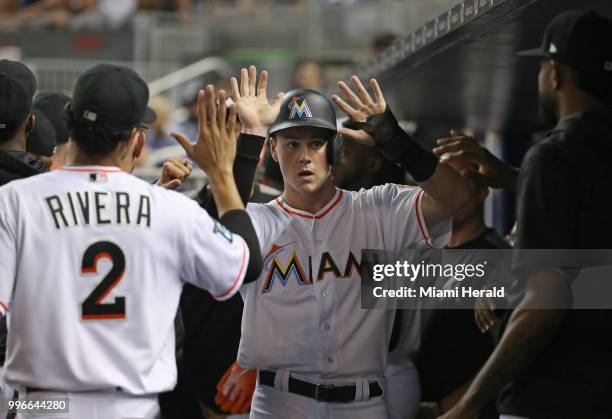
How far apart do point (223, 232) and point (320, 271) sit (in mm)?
924

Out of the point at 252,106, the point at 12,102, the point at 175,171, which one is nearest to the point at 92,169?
the point at 252,106

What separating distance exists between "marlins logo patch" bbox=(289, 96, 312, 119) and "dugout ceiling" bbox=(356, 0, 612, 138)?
0.66 m

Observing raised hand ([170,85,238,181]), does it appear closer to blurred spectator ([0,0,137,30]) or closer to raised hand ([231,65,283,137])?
raised hand ([231,65,283,137])

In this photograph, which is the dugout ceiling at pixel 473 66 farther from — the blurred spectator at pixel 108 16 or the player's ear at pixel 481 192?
the blurred spectator at pixel 108 16

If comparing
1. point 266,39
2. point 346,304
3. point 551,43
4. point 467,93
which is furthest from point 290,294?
point 266,39

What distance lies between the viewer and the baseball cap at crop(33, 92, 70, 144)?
16.5ft

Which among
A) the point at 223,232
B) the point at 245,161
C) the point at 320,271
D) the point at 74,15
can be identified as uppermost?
the point at 74,15

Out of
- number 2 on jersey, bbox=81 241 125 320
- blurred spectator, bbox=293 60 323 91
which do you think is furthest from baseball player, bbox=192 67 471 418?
blurred spectator, bbox=293 60 323 91

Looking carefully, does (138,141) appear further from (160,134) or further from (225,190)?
(160,134)

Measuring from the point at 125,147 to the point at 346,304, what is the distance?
1230 mm

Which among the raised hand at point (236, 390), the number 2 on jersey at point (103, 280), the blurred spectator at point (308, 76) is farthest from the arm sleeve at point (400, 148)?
the blurred spectator at point (308, 76)

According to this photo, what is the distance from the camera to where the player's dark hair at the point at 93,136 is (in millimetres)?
2996

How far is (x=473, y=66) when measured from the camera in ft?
15.6

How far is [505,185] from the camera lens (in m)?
4.11
